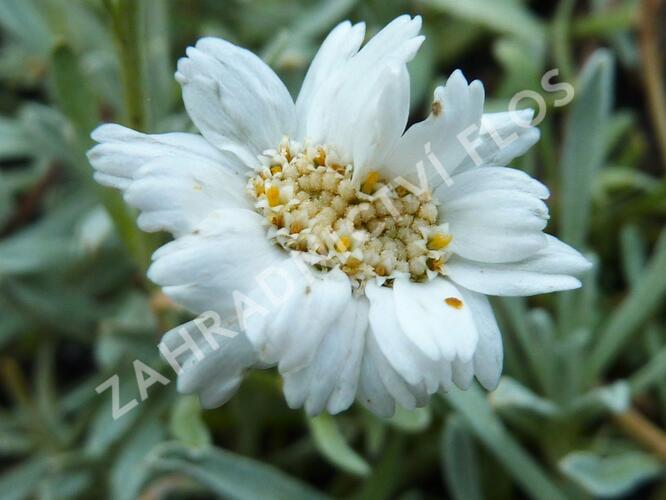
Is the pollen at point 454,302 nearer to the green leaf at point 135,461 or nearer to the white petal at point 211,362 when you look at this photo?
the white petal at point 211,362

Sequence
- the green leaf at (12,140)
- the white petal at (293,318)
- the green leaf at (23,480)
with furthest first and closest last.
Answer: the green leaf at (12,140), the green leaf at (23,480), the white petal at (293,318)

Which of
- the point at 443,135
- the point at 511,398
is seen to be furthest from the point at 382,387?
the point at 511,398

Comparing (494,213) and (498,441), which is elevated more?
(494,213)

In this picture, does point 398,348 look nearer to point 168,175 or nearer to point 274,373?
point 168,175

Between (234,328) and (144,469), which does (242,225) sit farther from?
(144,469)

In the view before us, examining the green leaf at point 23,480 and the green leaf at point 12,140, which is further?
Result: the green leaf at point 12,140

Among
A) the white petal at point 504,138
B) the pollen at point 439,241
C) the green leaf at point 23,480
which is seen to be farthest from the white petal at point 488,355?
the green leaf at point 23,480
